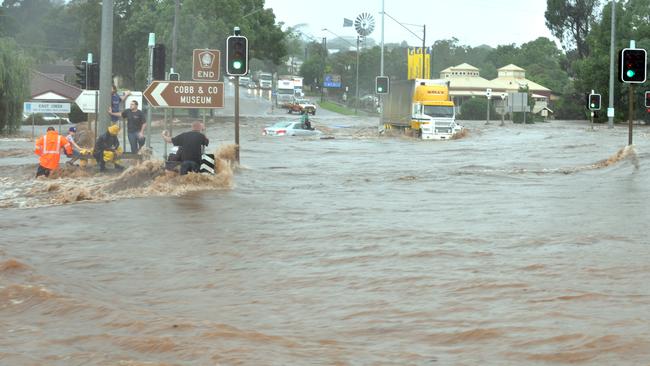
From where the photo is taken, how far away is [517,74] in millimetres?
136750

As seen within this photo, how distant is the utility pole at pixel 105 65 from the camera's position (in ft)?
77.2

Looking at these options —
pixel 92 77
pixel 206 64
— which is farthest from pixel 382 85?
pixel 206 64

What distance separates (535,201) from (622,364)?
11.6 meters

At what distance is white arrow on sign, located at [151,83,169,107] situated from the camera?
21.8 metres

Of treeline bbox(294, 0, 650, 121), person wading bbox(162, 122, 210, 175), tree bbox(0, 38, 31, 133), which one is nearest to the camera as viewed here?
person wading bbox(162, 122, 210, 175)

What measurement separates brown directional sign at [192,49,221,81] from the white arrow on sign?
4.28ft

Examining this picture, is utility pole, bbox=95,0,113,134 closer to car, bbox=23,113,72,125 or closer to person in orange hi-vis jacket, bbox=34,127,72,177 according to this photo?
person in orange hi-vis jacket, bbox=34,127,72,177

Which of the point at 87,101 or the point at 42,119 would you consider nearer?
the point at 87,101

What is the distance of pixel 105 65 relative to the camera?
77.0ft

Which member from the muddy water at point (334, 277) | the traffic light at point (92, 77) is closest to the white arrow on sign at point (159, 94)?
the muddy water at point (334, 277)

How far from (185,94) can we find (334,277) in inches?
460

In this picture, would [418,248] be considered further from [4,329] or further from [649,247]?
[4,329]

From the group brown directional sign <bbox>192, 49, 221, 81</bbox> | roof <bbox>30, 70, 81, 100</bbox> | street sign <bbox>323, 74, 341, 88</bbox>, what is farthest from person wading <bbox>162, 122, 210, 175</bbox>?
street sign <bbox>323, 74, 341, 88</bbox>

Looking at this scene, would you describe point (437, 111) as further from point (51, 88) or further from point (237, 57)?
point (51, 88)
